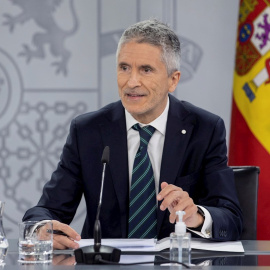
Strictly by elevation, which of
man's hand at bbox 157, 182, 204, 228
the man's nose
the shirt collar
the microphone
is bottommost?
the microphone

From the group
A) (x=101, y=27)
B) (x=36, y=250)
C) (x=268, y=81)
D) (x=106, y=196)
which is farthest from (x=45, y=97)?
(x=36, y=250)

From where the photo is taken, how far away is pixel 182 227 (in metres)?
1.95

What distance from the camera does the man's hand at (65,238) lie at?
7.27 ft

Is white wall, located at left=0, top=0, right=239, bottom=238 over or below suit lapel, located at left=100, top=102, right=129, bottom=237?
over

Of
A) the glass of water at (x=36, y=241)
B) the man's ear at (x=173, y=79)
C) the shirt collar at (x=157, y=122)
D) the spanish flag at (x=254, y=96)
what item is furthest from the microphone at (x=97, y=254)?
the spanish flag at (x=254, y=96)

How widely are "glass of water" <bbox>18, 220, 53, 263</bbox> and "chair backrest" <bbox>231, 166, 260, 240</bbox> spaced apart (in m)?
0.98

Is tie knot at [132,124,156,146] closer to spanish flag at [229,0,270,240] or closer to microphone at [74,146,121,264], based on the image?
microphone at [74,146,121,264]

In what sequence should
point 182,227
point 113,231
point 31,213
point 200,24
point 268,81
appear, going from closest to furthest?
point 182,227
point 31,213
point 113,231
point 268,81
point 200,24

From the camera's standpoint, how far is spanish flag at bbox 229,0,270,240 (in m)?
3.77

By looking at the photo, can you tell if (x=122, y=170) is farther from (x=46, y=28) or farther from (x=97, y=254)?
(x=46, y=28)

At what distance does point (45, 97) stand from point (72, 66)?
0.91ft

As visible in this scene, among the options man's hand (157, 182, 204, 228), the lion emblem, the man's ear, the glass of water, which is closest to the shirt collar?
the man's ear

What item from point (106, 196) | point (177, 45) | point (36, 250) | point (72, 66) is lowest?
point (36, 250)

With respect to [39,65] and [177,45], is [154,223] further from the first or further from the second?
[39,65]
